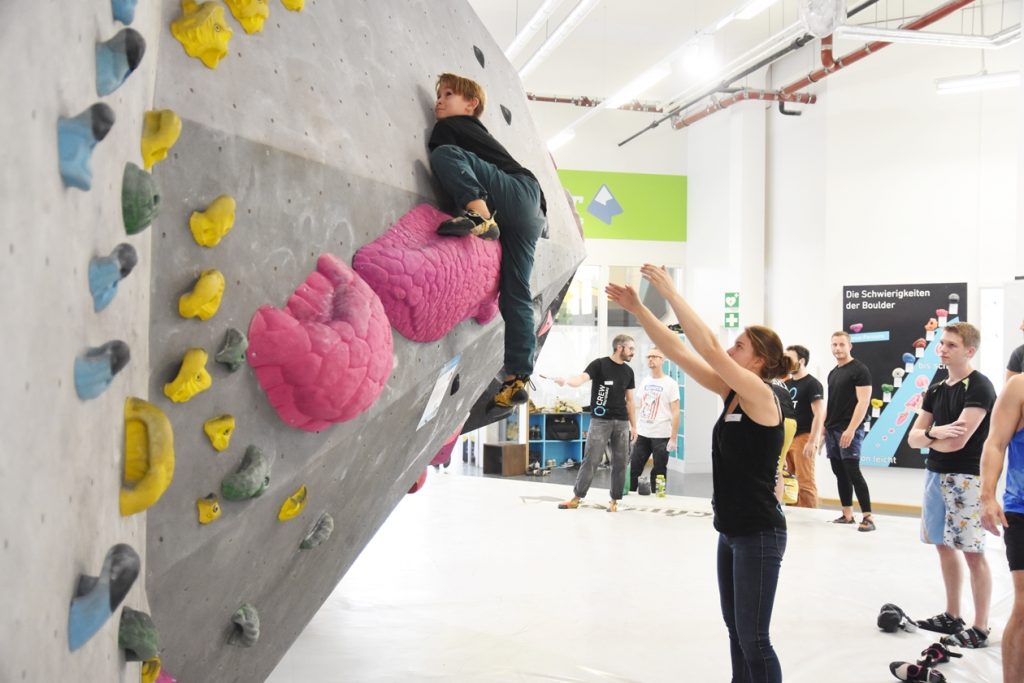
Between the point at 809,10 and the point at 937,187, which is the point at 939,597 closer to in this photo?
the point at 809,10

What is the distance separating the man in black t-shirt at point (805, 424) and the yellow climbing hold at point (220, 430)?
511 cm

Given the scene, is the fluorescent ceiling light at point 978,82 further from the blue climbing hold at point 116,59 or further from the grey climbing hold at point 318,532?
the blue climbing hold at point 116,59

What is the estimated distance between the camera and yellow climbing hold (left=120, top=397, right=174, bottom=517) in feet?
3.51

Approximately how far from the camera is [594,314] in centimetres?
1087

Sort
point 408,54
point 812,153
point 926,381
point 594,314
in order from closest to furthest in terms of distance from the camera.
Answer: point 408,54 < point 926,381 < point 812,153 < point 594,314

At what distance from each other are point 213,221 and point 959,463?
135 inches

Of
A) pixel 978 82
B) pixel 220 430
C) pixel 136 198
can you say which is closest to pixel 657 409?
pixel 978 82

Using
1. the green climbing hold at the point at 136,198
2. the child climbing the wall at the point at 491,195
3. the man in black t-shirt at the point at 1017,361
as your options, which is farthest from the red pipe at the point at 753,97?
the green climbing hold at the point at 136,198

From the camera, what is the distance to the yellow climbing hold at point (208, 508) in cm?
128

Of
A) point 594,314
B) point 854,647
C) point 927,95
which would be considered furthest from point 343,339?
point 594,314

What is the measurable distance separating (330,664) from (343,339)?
251cm

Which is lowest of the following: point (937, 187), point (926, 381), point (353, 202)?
point (926, 381)

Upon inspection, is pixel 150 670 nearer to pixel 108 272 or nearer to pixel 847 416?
pixel 108 272

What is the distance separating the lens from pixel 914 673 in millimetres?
3273
